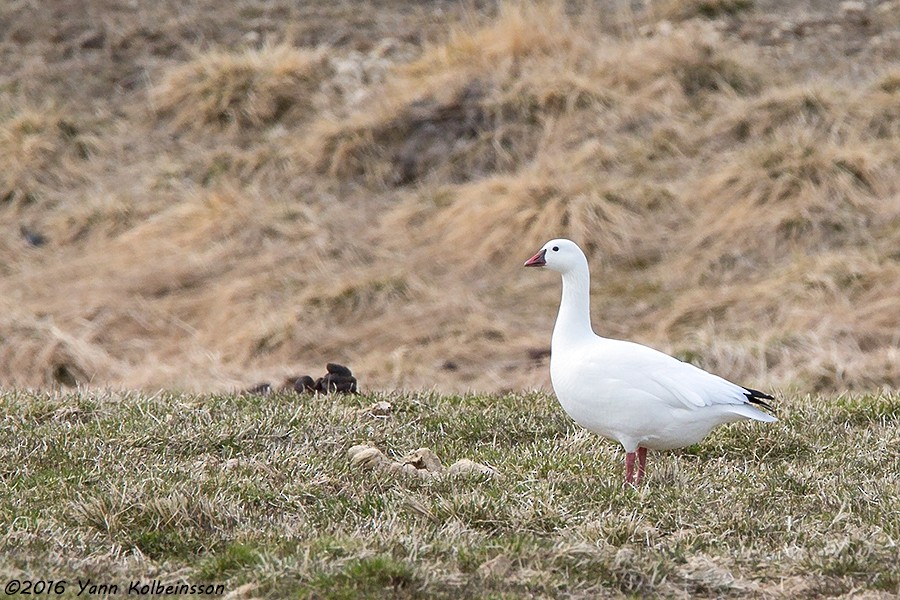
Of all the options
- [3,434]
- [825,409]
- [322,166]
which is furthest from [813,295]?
[3,434]

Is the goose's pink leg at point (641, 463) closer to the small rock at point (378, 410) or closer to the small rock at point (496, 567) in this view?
the small rock at point (496, 567)

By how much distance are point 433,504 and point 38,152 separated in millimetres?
11522

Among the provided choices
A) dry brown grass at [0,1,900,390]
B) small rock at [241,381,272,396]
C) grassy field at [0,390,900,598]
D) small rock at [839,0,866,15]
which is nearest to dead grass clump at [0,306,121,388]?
dry brown grass at [0,1,900,390]

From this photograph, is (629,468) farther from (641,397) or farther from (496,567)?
(496,567)

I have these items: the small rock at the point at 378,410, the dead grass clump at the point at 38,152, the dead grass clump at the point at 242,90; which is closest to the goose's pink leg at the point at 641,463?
the small rock at the point at 378,410

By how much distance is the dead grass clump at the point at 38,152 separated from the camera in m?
14.9

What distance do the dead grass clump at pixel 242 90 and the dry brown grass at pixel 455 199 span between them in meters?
0.03

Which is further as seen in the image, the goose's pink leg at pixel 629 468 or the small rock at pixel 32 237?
the small rock at pixel 32 237

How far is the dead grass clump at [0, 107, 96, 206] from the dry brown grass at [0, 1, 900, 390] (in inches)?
1.2

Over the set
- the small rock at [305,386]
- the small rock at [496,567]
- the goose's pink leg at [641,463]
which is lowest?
the small rock at [305,386]

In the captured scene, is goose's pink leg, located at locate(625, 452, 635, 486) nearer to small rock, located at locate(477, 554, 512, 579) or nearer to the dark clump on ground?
small rock, located at locate(477, 554, 512, 579)

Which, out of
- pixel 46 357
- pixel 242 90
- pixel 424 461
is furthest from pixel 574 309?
pixel 242 90

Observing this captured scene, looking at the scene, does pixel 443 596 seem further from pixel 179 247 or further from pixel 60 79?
pixel 60 79

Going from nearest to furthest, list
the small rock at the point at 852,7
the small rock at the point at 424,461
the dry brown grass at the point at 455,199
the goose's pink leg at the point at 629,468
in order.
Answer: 1. the goose's pink leg at the point at 629,468
2. the small rock at the point at 424,461
3. the dry brown grass at the point at 455,199
4. the small rock at the point at 852,7
